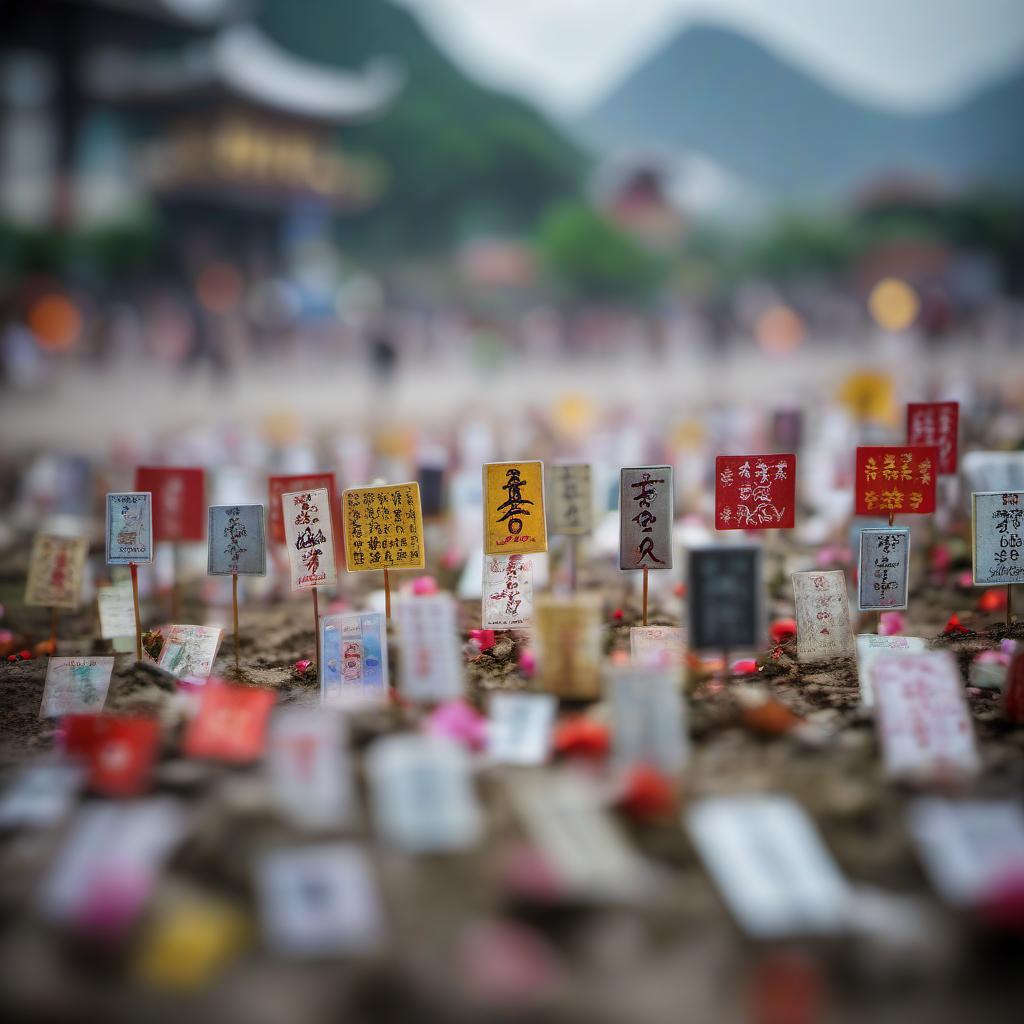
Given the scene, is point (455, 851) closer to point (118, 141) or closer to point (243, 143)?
point (243, 143)

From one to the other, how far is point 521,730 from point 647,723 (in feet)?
1.34

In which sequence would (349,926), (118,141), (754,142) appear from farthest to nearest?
(754,142) < (118,141) < (349,926)

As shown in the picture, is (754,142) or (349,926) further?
(754,142)

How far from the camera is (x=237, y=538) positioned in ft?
11.7

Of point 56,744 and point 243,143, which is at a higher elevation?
point 243,143

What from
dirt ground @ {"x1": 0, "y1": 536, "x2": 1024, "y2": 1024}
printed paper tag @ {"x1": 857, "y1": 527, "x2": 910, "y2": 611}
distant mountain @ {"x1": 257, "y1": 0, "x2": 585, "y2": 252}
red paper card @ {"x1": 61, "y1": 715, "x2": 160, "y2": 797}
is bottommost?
dirt ground @ {"x1": 0, "y1": 536, "x2": 1024, "y2": 1024}

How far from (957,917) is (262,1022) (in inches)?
57.1

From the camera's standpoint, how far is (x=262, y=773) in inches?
99.1

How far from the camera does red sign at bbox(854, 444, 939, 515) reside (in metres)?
3.73

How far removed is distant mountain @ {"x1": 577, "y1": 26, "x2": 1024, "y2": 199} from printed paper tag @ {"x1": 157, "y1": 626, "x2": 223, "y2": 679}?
21.2 metres

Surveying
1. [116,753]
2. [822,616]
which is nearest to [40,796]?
[116,753]

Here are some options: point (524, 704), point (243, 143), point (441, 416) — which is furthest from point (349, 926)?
point (243, 143)

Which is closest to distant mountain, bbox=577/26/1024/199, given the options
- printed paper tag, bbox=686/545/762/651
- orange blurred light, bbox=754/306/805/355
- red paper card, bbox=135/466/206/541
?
orange blurred light, bbox=754/306/805/355

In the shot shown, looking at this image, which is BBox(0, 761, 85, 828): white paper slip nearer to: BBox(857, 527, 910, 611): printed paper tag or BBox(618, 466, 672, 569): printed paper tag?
BBox(618, 466, 672, 569): printed paper tag
